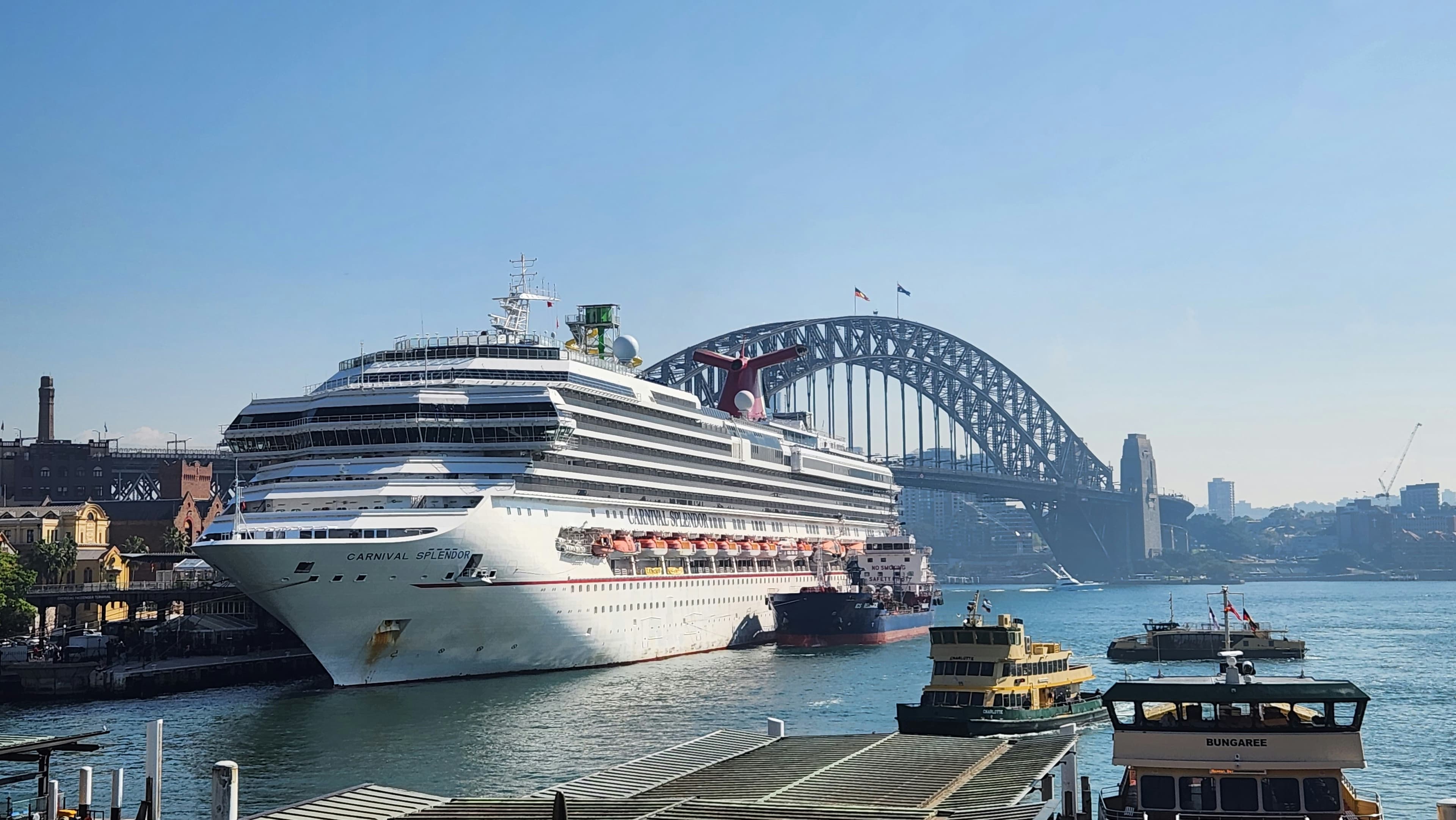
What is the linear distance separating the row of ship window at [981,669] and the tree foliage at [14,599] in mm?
48033

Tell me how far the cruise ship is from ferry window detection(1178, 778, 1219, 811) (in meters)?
36.6

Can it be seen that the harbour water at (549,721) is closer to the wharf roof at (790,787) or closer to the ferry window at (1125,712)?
the ferry window at (1125,712)

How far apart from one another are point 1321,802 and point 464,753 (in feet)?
83.8

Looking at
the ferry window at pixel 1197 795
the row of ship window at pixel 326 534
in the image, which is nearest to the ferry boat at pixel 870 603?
the row of ship window at pixel 326 534

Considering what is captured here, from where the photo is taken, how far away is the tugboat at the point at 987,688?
43.2m

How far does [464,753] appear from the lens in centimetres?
4078

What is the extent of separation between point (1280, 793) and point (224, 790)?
53.3 feet

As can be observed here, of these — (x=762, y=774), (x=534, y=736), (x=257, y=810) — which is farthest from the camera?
(x=534, y=736)

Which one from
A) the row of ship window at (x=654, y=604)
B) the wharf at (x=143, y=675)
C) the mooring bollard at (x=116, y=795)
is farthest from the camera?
the row of ship window at (x=654, y=604)

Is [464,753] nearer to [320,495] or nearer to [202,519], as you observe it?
[320,495]

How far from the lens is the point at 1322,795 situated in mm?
21516

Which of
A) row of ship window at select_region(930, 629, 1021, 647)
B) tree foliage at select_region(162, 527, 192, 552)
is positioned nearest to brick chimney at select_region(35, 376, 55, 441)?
tree foliage at select_region(162, 527, 192, 552)

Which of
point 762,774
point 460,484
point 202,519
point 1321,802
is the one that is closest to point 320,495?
point 460,484

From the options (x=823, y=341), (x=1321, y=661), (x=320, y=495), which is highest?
(x=823, y=341)
